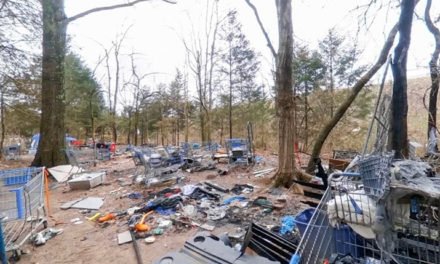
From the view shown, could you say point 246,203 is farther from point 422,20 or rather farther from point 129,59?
point 129,59

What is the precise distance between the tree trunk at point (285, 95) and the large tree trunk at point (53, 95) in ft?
21.4

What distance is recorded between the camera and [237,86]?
1752 cm

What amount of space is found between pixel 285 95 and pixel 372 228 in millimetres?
4363

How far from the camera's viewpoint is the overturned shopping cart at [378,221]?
1.70 meters

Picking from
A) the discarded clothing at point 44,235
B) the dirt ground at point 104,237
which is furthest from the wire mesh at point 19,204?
the dirt ground at point 104,237

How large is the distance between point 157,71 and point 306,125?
1417 cm

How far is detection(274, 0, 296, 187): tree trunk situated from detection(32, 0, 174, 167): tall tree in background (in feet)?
21.4

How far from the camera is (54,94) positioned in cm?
827

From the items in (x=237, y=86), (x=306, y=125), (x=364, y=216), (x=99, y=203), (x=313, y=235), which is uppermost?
(x=237, y=86)

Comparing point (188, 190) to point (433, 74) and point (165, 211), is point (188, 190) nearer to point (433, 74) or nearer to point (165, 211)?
point (165, 211)

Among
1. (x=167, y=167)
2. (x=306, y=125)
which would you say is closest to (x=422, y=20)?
(x=306, y=125)

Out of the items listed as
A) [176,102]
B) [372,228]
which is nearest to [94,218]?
[372,228]

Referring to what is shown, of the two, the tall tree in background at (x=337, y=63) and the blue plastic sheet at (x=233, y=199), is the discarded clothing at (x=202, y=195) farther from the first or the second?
the tall tree in background at (x=337, y=63)

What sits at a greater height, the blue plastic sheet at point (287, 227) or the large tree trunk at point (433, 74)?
the large tree trunk at point (433, 74)
